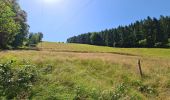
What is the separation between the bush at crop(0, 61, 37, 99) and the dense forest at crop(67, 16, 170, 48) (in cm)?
8778

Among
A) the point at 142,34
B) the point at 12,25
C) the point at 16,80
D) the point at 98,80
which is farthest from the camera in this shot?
the point at 142,34

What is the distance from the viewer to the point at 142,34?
118m

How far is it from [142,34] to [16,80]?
99.5 m

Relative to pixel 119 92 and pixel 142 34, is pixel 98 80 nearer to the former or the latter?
pixel 119 92

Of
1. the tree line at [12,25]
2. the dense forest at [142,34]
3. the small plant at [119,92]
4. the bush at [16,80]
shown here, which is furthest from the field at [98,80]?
the dense forest at [142,34]

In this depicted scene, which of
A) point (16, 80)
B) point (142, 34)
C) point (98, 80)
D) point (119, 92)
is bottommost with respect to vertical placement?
point (119, 92)

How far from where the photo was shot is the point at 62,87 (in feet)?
70.3

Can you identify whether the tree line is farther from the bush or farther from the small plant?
the small plant

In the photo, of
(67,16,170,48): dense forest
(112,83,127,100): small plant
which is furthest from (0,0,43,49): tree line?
(67,16,170,48): dense forest

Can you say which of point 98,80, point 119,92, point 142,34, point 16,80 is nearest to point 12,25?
point 16,80

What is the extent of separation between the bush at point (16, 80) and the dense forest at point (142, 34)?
288ft

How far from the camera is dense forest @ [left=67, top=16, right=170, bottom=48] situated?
111 meters

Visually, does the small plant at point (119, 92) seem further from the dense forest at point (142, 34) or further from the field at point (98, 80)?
the dense forest at point (142, 34)

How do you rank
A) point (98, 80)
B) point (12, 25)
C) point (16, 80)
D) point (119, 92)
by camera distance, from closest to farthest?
point (119, 92) → point (16, 80) → point (98, 80) → point (12, 25)
